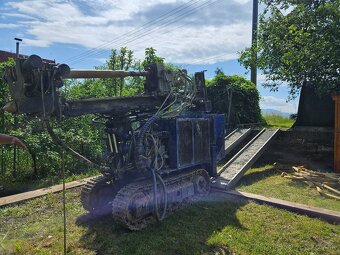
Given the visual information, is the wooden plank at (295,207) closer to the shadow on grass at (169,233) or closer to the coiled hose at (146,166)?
the shadow on grass at (169,233)

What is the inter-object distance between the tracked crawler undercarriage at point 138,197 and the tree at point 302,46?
581 centimetres

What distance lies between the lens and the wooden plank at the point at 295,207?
602cm

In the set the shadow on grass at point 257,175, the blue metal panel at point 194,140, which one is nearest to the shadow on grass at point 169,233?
the blue metal panel at point 194,140

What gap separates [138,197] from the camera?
18.0ft

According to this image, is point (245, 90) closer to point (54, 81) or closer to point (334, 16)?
point (334, 16)

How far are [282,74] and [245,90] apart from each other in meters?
2.53

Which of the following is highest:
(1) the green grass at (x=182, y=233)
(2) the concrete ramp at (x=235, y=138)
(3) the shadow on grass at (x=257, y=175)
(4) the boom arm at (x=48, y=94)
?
(4) the boom arm at (x=48, y=94)

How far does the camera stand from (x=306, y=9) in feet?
37.7

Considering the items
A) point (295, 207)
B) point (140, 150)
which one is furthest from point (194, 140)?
point (295, 207)

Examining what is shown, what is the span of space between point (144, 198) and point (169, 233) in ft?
2.21

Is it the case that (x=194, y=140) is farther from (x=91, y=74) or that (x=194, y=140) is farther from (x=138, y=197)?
(x=91, y=74)

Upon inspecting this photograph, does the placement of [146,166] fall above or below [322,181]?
above

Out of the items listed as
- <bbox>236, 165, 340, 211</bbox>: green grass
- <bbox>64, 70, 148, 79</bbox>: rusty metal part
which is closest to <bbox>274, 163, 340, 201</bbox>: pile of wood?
<bbox>236, 165, 340, 211</bbox>: green grass

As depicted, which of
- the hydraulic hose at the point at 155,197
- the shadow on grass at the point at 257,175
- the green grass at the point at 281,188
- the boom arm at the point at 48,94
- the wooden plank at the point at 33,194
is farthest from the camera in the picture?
the shadow on grass at the point at 257,175
